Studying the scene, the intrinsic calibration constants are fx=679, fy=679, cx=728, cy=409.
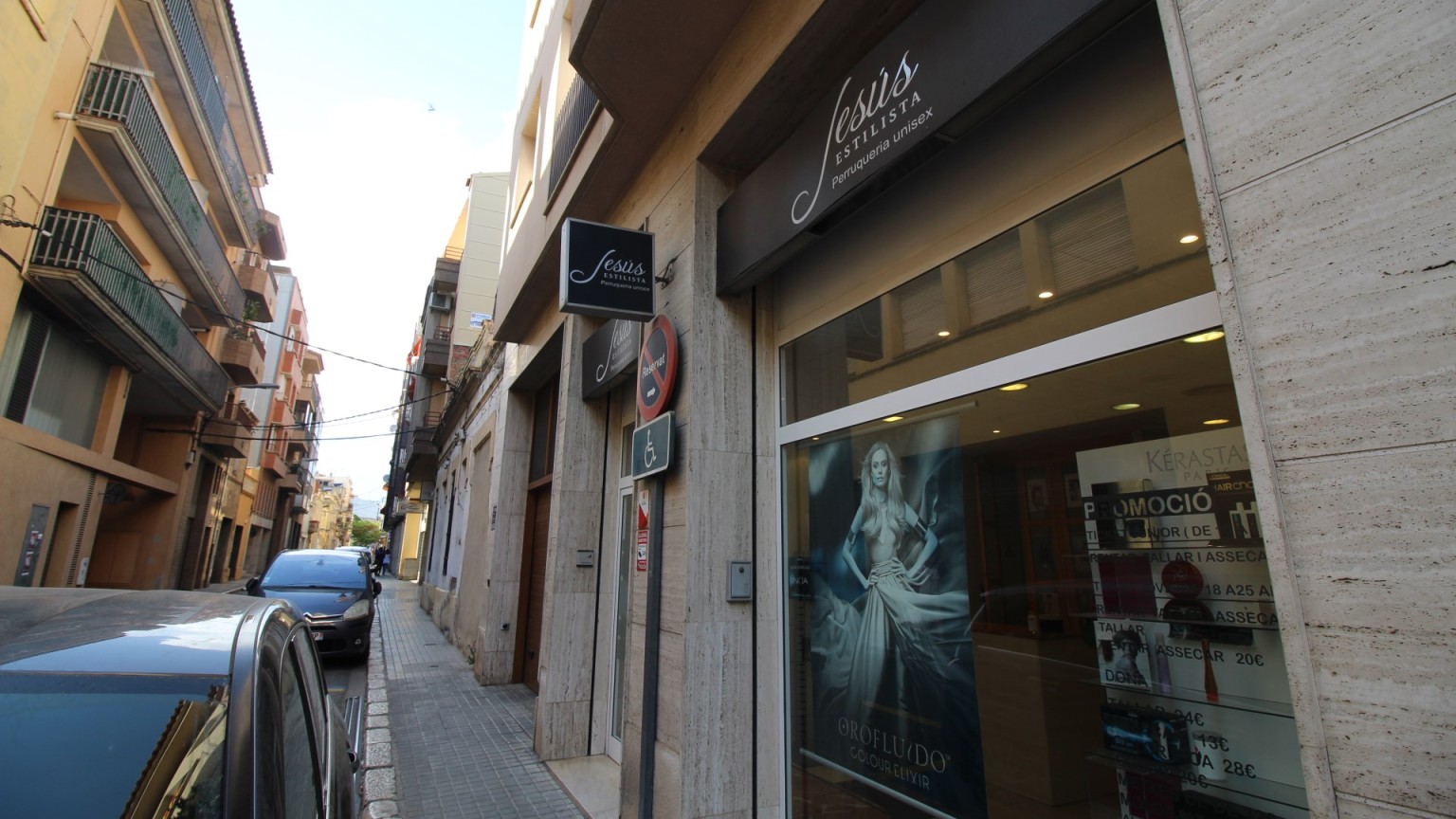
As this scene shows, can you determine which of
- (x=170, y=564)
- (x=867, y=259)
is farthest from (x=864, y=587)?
(x=170, y=564)

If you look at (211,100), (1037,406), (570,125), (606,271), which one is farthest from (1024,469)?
(211,100)

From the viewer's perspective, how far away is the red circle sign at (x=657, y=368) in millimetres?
4672

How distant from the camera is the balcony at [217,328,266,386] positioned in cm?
2380

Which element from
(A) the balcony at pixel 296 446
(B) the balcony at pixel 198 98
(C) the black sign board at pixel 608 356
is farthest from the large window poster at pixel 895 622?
(A) the balcony at pixel 296 446

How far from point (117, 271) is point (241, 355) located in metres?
12.0

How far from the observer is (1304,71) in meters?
1.56

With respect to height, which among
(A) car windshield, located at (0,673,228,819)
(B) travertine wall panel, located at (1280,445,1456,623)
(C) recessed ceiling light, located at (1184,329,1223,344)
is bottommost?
(A) car windshield, located at (0,673,228,819)

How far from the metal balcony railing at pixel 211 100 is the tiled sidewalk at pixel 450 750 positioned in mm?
15811

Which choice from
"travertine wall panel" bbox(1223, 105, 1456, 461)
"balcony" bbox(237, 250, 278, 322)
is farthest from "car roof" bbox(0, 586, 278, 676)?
"balcony" bbox(237, 250, 278, 322)

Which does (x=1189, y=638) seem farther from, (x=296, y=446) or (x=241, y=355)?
(x=296, y=446)

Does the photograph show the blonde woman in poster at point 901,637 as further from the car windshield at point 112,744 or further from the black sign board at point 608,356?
the car windshield at point 112,744

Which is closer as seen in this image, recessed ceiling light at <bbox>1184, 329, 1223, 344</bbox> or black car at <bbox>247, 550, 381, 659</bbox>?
recessed ceiling light at <bbox>1184, 329, 1223, 344</bbox>

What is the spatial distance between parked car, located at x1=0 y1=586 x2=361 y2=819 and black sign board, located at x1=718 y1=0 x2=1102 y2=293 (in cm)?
304

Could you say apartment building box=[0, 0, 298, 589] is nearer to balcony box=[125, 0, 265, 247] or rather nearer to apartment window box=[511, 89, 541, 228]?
balcony box=[125, 0, 265, 247]
